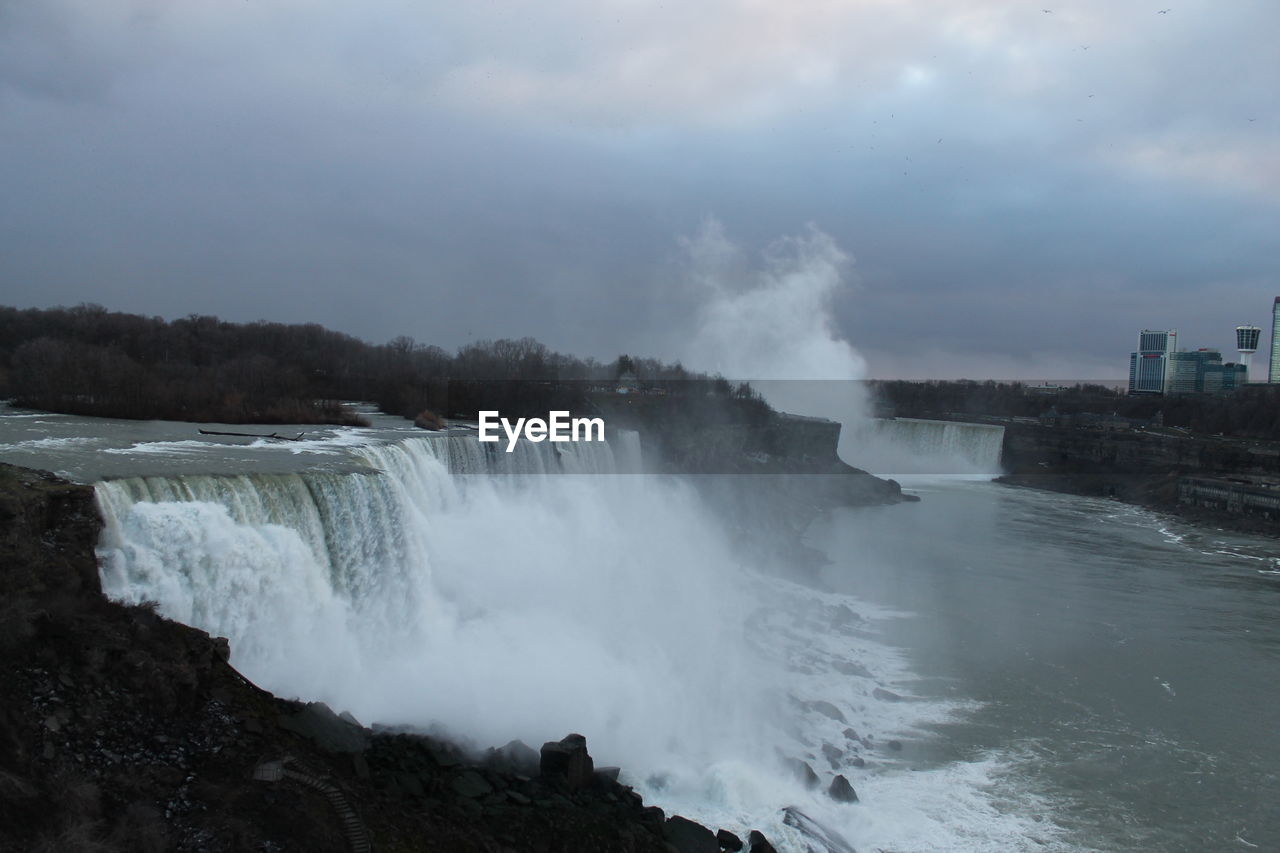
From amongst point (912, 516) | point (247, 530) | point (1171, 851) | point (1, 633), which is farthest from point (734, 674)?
point (912, 516)

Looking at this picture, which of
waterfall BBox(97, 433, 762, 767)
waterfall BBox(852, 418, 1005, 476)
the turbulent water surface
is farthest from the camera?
waterfall BBox(852, 418, 1005, 476)

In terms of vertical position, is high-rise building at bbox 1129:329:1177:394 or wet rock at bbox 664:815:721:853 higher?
high-rise building at bbox 1129:329:1177:394

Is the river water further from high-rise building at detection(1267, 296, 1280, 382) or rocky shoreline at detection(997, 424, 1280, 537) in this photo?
high-rise building at detection(1267, 296, 1280, 382)

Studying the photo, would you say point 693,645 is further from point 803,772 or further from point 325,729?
point 325,729

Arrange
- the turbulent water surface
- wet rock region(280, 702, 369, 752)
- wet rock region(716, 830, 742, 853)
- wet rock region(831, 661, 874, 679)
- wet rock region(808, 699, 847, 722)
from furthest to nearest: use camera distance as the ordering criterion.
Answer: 1. wet rock region(831, 661, 874, 679)
2. wet rock region(808, 699, 847, 722)
3. the turbulent water surface
4. wet rock region(716, 830, 742, 853)
5. wet rock region(280, 702, 369, 752)

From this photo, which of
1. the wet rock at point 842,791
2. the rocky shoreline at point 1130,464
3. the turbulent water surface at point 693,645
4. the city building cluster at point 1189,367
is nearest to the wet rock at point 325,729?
the turbulent water surface at point 693,645

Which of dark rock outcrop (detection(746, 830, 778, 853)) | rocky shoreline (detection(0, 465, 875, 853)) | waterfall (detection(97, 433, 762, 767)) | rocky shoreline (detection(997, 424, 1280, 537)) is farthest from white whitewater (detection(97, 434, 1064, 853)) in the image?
rocky shoreline (detection(997, 424, 1280, 537))

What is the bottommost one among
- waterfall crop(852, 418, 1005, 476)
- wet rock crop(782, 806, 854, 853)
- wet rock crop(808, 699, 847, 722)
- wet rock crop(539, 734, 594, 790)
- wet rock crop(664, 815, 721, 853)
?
wet rock crop(782, 806, 854, 853)

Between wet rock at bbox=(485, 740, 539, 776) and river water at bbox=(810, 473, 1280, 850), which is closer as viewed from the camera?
wet rock at bbox=(485, 740, 539, 776)

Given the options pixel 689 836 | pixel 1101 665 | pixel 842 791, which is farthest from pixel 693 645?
pixel 1101 665
